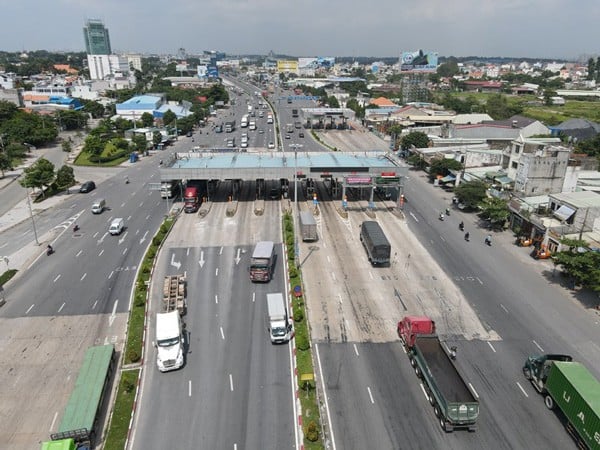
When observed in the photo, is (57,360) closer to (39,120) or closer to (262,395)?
(262,395)

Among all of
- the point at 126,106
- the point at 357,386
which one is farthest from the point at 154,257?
the point at 126,106

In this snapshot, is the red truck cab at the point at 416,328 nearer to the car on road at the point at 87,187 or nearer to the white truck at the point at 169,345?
the white truck at the point at 169,345

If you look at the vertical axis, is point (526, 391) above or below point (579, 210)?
below

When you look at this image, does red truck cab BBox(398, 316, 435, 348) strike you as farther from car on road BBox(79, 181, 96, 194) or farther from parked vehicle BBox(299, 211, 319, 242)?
car on road BBox(79, 181, 96, 194)

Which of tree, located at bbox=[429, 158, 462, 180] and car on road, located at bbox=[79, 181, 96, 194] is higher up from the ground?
tree, located at bbox=[429, 158, 462, 180]

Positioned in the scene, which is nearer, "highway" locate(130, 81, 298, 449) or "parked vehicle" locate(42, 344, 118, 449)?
"parked vehicle" locate(42, 344, 118, 449)

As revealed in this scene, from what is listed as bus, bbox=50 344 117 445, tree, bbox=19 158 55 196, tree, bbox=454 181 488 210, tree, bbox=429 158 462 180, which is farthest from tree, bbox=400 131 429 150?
bus, bbox=50 344 117 445

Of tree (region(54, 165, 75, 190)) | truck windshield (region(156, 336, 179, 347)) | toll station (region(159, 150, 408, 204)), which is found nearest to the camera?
truck windshield (region(156, 336, 179, 347))
